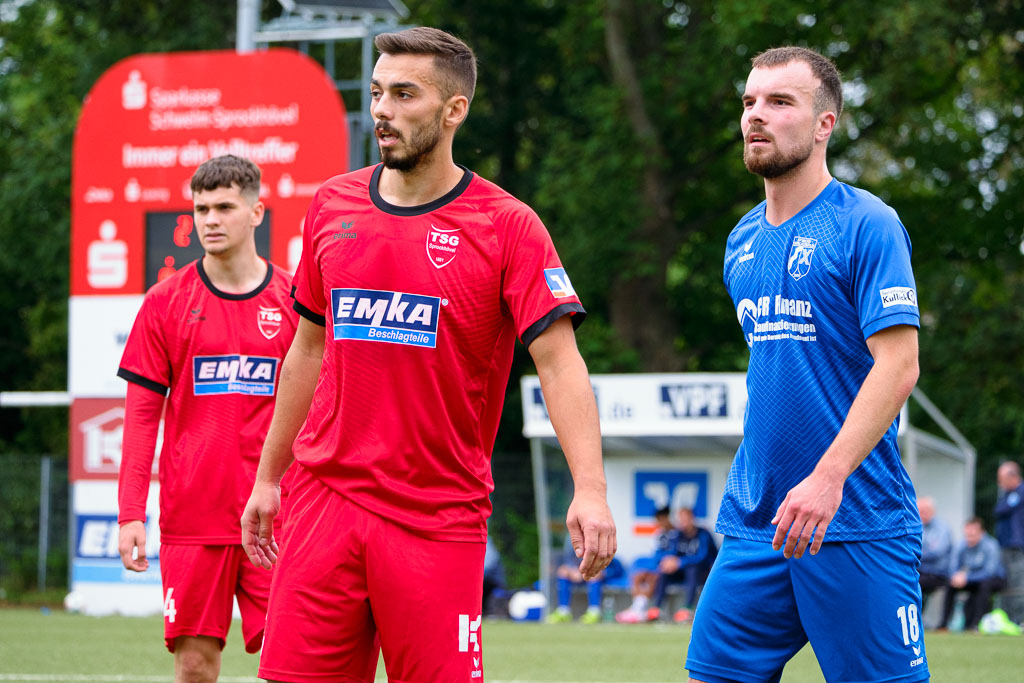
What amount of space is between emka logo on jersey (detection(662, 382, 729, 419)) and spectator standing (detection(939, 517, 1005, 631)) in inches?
131

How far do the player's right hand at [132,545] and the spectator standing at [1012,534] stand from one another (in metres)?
A: 13.7

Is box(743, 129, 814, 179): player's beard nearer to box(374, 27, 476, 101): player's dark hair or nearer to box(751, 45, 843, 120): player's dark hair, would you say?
box(751, 45, 843, 120): player's dark hair

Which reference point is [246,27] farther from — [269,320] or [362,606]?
[362,606]

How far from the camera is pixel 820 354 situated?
4004mm

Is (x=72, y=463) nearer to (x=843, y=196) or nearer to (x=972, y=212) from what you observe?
(x=843, y=196)

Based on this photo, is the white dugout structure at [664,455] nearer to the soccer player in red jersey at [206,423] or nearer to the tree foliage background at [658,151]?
the tree foliage background at [658,151]

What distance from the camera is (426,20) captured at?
26.2 metres

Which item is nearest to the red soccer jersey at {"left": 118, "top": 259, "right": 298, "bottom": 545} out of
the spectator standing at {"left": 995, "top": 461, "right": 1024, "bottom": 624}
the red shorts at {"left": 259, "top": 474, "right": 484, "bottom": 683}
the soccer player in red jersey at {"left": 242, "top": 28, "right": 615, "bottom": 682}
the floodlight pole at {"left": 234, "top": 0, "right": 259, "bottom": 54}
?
the soccer player in red jersey at {"left": 242, "top": 28, "right": 615, "bottom": 682}

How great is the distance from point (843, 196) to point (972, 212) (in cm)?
2336

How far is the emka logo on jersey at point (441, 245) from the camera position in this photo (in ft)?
12.2

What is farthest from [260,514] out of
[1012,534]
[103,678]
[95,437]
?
[1012,534]

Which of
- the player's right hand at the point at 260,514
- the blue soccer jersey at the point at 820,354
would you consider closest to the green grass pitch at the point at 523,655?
the player's right hand at the point at 260,514

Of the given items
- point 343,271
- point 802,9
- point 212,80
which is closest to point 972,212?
point 802,9

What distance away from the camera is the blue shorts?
3912mm
